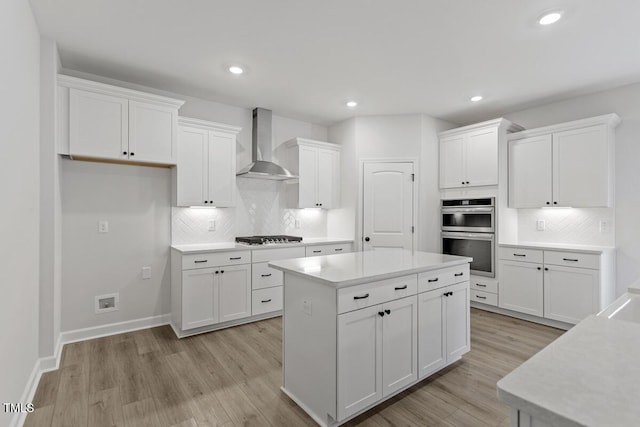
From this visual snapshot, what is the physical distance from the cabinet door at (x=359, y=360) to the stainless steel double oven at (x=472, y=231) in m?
2.82

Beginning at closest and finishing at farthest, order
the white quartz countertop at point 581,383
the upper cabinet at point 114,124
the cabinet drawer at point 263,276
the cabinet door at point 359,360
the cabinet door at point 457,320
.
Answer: the white quartz countertop at point 581,383
the cabinet door at point 359,360
the cabinet door at point 457,320
the upper cabinet at point 114,124
the cabinet drawer at point 263,276

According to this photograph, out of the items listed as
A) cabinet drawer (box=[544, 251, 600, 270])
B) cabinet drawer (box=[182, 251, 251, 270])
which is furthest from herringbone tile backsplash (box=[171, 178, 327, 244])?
cabinet drawer (box=[544, 251, 600, 270])

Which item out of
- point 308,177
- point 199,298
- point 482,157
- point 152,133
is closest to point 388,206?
point 308,177

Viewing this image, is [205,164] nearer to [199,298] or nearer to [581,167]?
[199,298]

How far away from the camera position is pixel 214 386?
2408 mm

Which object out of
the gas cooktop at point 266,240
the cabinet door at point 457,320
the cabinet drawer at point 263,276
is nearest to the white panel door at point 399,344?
the cabinet door at point 457,320

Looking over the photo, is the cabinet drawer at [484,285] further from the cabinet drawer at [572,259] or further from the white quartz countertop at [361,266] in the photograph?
the white quartz countertop at [361,266]

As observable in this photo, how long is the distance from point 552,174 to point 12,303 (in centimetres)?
514

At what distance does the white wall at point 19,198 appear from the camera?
1.71 meters

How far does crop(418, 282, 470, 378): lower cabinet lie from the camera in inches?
93.1

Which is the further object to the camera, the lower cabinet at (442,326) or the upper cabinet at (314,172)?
the upper cabinet at (314,172)

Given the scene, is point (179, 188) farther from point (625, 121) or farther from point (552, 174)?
point (625, 121)

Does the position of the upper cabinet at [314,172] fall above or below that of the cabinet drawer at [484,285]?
above

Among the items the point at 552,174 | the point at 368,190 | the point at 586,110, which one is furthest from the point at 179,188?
the point at 586,110
